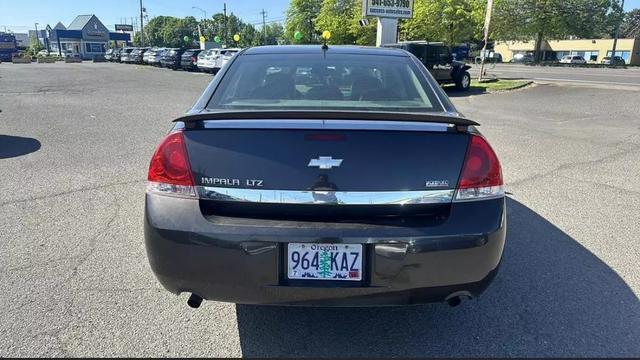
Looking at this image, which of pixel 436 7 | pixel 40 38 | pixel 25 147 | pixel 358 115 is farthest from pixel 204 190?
pixel 40 38

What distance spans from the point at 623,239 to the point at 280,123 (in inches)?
137

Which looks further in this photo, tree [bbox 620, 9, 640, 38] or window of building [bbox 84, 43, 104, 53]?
tree [bbox 620, 9, 640, 38]

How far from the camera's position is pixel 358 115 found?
2.34m

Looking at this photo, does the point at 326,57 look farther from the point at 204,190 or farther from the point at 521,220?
the point at 521,220

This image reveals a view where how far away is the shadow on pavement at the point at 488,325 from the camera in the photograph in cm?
253

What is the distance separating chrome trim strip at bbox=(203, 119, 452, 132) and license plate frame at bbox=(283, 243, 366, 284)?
0.57m

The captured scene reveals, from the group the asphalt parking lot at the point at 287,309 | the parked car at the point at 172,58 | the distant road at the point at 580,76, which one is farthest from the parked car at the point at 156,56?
the asphalt parking lot at the point at 287,309

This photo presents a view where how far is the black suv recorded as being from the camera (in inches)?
702

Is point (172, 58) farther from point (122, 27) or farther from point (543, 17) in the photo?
point (122, 27)

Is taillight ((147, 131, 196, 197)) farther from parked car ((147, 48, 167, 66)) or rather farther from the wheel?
parked car ((147, 48, 167, 66))

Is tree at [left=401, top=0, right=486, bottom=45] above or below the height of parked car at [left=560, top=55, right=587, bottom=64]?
above

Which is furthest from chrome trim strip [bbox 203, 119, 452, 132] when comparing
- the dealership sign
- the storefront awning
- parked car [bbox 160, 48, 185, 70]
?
the dealership sign

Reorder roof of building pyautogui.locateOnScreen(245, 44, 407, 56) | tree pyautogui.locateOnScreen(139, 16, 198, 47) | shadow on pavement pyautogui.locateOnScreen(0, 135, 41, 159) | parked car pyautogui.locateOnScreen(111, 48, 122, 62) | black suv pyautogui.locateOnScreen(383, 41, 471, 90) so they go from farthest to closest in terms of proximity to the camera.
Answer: tree pyautogui.locateOnScreen(139, 16, 198, 47) → parked car pyautogui.locateOnScreen(111, 48, 122, 62) → black suv pyautogui.locateOnScreen(383, 41, 471, 90) → shadow on pavement pyautogui.locateOnScreen(0, 135, 41, 159) → roof of building pyautogui.locateOnScreen(245, 44, 407, 56)

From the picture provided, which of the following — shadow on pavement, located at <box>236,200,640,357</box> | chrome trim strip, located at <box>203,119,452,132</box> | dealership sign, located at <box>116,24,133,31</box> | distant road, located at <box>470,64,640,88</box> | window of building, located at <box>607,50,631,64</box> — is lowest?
shadow on pavement, located at <box>236,200,640,357</box>
